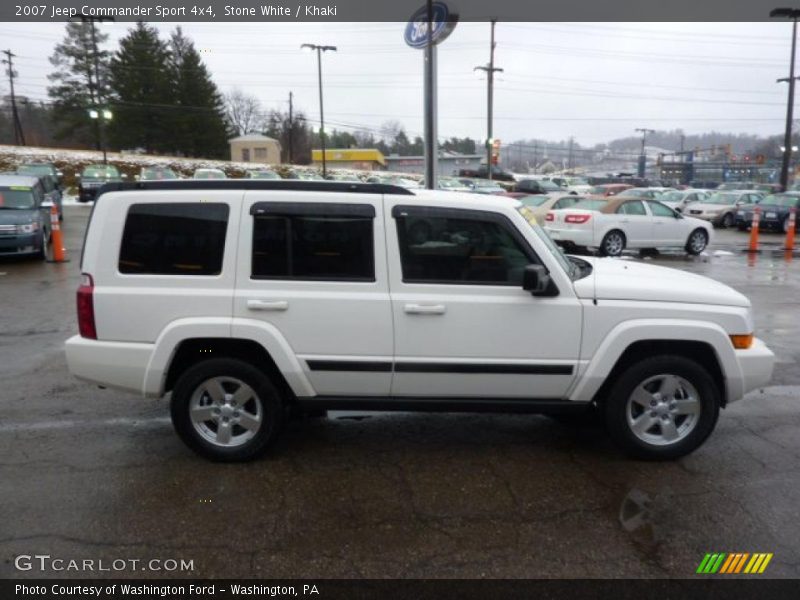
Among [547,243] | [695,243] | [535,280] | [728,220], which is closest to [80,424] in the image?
[535,280]

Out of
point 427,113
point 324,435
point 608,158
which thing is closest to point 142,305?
point 324,435

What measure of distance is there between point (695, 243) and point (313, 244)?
14.9 metres

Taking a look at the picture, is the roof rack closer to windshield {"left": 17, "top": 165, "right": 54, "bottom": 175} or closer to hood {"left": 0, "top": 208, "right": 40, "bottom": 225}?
hood {"left": 0, "top": 208, "right": 40, "bottom": 225}

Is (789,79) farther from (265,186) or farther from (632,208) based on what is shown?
(265,186)

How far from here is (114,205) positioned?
3887 millimetres

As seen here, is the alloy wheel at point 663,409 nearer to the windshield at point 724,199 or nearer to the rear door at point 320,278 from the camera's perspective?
the rear door at point 320,278

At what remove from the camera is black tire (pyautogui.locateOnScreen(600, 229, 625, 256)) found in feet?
49.9

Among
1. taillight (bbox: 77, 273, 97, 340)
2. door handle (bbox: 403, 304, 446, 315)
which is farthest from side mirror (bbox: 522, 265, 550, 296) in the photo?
taillight (bbox: 77, 273, 97, 340)

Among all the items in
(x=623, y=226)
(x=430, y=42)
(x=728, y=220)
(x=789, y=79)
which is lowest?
(x=728, y=220)

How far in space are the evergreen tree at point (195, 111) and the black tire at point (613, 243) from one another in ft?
195

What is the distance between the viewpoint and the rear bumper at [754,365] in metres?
3.98

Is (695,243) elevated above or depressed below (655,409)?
above

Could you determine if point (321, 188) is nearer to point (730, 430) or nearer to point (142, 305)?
point (142, 305)

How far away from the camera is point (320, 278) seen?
12.6 feet
